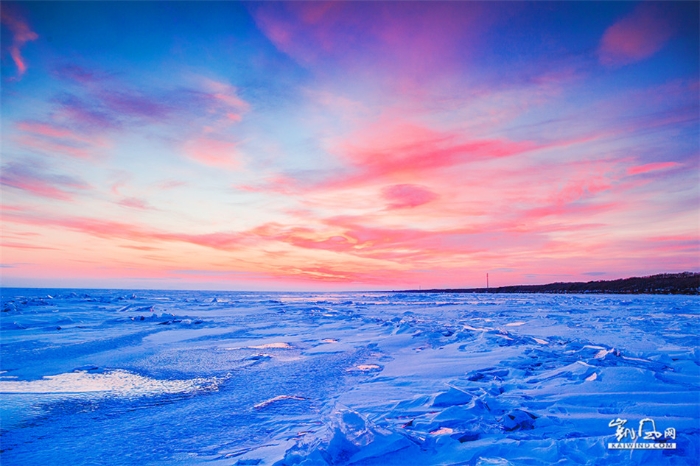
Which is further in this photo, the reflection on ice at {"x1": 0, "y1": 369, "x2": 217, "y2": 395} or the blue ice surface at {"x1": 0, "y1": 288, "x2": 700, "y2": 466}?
the reflection on ice at {"x1": 0, "y1": 369, "x2": 217, "y2": 395}

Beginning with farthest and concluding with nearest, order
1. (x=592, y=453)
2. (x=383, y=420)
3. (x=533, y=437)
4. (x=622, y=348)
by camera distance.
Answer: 1. (x=622, y=348)
2. (x=383, y=420)
3. (x=533, y=437)
4. (x=592, y=453)

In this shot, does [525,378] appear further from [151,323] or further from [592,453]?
[151,323]

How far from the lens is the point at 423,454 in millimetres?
2506

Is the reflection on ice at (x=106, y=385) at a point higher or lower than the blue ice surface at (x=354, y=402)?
lower

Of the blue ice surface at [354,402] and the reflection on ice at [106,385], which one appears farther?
the reflection on ice at [106,385]

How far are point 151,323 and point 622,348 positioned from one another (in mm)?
12517

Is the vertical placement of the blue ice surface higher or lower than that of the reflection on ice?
Result: higher

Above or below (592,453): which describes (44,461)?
below

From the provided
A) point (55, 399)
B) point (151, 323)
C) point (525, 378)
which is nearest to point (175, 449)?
point (55, 399)

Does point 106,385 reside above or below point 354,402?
below

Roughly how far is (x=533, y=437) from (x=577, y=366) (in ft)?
7.79

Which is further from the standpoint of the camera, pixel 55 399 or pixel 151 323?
pixel 151 323

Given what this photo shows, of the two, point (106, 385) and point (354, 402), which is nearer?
point (354, 402)

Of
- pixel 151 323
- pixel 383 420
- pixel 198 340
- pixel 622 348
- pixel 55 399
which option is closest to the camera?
pixel 383 420
